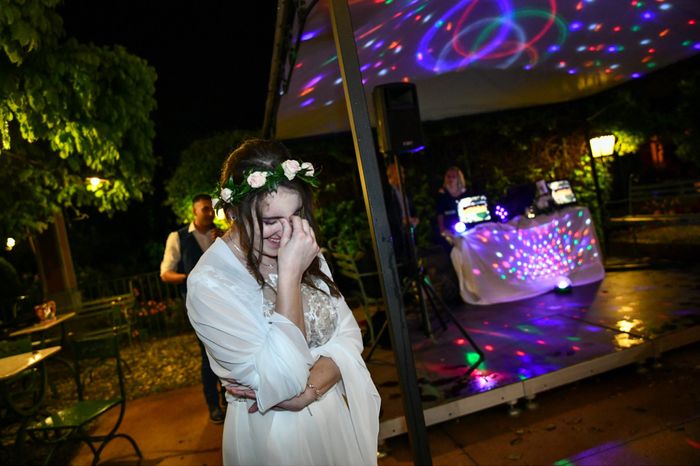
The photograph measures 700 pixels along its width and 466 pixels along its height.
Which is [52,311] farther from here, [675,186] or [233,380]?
[675,186]

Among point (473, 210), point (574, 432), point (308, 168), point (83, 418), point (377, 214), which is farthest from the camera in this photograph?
point (473, 210)

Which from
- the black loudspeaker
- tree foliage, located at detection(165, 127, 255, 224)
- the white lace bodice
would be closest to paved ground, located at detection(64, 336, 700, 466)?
the white lace bodice

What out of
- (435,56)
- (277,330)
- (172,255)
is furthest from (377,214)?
(435,56)

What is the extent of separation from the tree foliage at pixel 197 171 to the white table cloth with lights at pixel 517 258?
4774 mm

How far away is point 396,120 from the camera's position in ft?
13.5

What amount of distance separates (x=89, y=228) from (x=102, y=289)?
451cm

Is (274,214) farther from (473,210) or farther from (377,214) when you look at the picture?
(473,210)

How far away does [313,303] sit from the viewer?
1570 millimetres

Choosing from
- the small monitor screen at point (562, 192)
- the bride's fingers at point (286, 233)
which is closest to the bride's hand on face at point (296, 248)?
the bride's fingers at point (286, 233)

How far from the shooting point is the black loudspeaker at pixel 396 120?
408 cm

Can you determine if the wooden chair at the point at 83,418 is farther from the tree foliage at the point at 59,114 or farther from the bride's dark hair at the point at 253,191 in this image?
the bride's dark hair at the point at 253,191

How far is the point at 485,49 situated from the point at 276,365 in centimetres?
493

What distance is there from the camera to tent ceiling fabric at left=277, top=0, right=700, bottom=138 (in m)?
4.01

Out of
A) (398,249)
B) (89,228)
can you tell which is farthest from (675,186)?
(89,228)
